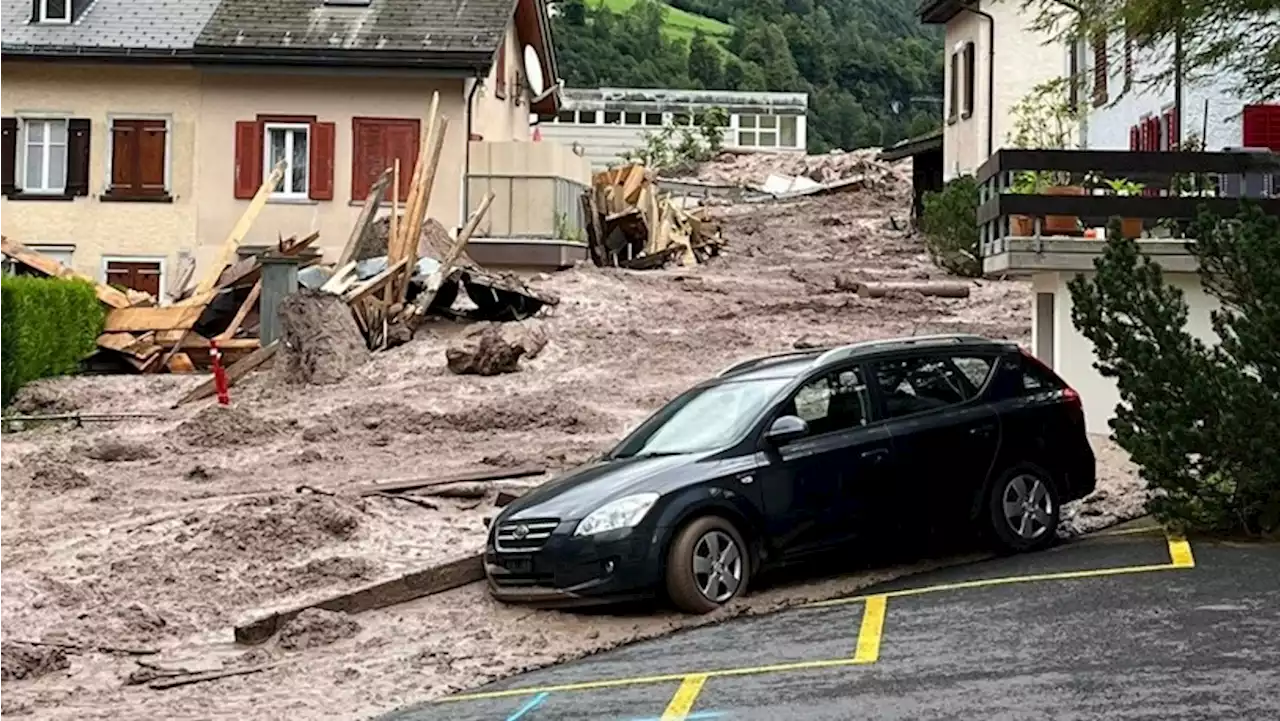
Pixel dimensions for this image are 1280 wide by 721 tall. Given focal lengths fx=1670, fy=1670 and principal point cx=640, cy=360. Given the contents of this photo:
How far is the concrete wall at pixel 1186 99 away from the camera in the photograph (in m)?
22.2

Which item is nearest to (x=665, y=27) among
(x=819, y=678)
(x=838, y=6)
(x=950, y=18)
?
(x=838, y=6)

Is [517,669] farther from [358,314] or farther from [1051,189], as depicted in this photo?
[358,314]

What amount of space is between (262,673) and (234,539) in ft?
10.6

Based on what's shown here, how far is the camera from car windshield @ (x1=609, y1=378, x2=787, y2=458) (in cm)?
1175

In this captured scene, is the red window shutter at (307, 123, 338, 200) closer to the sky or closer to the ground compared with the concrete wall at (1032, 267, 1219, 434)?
closer to the sky

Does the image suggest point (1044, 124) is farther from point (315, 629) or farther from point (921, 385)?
point (315, 629)

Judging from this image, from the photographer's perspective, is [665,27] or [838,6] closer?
[665,27]

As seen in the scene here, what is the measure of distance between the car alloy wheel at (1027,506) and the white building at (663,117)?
6219cm

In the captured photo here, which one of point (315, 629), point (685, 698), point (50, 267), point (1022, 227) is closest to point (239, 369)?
point (50, 267)

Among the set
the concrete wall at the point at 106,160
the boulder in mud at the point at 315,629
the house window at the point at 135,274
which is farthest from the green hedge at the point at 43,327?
the boulder in mud at the point at 315,629

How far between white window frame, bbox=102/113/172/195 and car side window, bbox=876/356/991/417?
2318 cm

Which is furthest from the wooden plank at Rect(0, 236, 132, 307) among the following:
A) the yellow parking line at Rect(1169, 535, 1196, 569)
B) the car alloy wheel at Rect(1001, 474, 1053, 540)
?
the yellow parking line at Rect(1169, 535, 1196, 569)

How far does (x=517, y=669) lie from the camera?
10.4m

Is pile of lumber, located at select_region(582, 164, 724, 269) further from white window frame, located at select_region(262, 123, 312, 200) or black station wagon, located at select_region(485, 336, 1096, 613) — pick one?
black station wagon, located at select_region(485, 336, 1096, 613)
